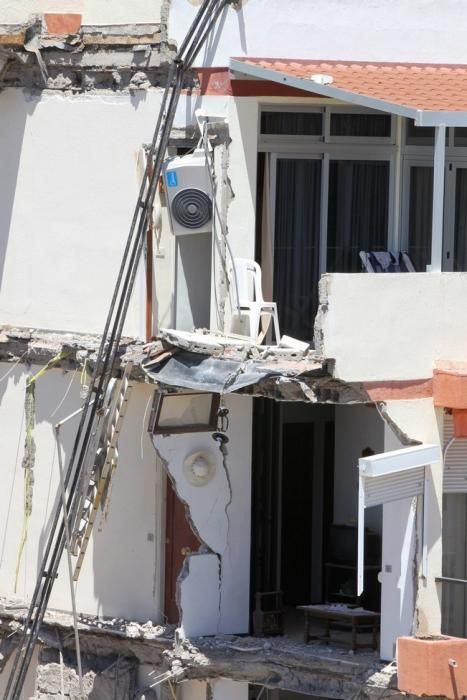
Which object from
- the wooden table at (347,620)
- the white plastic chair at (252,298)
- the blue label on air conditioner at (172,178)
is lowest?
the wooden table at (347,620)

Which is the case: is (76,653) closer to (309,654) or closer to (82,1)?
(309,654)

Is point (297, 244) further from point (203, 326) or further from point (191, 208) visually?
point (191, 208)

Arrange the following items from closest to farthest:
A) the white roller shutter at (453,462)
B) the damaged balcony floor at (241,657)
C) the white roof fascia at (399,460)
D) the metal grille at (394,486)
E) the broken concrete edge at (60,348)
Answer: the white roof fascia at (399,460) < the metal grille at (394,486) < the white roller shutter at (453,462) < the damaged balcony floor at (241,657) < the broken concrete edge at (60,348)

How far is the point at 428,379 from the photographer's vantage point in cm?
2392

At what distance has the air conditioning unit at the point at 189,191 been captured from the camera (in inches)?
991

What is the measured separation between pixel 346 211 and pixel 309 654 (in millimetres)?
4955

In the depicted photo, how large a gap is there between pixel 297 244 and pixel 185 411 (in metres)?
2.32

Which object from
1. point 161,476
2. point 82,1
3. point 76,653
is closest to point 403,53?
point 82,1

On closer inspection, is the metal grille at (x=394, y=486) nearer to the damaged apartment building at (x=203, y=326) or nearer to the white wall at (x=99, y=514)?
the damaged apartment building at (x=203, y=326)

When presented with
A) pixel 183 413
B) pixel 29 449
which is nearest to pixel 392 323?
pixel 183 413

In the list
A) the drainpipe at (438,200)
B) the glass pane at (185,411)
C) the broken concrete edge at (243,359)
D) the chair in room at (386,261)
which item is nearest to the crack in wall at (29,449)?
the broken concrete edge at (243,359)

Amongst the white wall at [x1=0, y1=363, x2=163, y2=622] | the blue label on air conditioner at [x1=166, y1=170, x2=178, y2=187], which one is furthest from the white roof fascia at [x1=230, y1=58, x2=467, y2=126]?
the white wall at [x1=0, y1=363, x2=163, y2=622]

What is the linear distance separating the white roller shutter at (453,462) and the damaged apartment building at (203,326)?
0.08 ft

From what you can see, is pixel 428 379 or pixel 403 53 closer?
pixel 428 379
